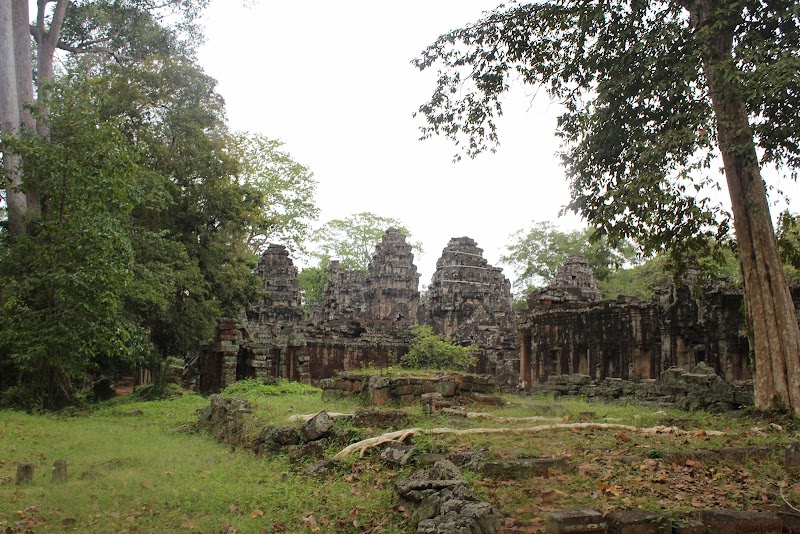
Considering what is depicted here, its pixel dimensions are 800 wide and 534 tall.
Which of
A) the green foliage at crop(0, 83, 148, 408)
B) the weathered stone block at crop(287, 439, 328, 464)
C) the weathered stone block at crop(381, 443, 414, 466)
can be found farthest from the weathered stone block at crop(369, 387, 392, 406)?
the green foliage at crop(0, 83, 148, 408)

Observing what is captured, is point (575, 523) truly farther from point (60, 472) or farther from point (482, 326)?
point (482, 326)

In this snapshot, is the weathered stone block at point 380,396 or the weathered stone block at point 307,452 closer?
the weathered stone block at point 307,452

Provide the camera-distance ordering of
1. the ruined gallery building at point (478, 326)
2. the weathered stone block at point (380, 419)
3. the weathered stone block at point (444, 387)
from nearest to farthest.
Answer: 1. the weathered stone block at point (380, 419)
2. the weathered stone block at point (444, 387)
3. the ruined gallery building at point (478, 326)

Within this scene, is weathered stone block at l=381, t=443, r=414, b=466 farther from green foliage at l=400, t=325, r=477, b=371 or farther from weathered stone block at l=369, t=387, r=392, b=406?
green foliage at l=400, t=325, r=477, b=371

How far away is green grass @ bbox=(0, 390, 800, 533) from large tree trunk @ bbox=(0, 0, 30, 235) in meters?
8.49

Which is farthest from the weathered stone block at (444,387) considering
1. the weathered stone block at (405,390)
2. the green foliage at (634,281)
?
the green foliage at (634,281)

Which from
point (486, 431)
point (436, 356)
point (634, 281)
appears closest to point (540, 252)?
point (634, 281)

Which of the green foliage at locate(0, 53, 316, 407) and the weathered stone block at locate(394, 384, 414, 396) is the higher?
the green foliage at locate(0, 53, 316, 407)

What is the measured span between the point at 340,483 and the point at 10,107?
15.7 meters

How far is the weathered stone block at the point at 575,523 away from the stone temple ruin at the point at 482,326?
1050cm

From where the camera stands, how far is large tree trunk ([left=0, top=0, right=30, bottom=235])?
57.3 ft

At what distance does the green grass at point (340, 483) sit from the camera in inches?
249

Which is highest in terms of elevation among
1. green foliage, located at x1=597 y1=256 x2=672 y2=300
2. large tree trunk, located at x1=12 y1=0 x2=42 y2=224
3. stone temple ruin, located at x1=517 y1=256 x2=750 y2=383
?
large tree trunk, located at x1=12 y1=0 x2=42 y2=224

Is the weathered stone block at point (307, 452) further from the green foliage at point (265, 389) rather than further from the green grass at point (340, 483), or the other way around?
the green foliage at point (265, 389)
